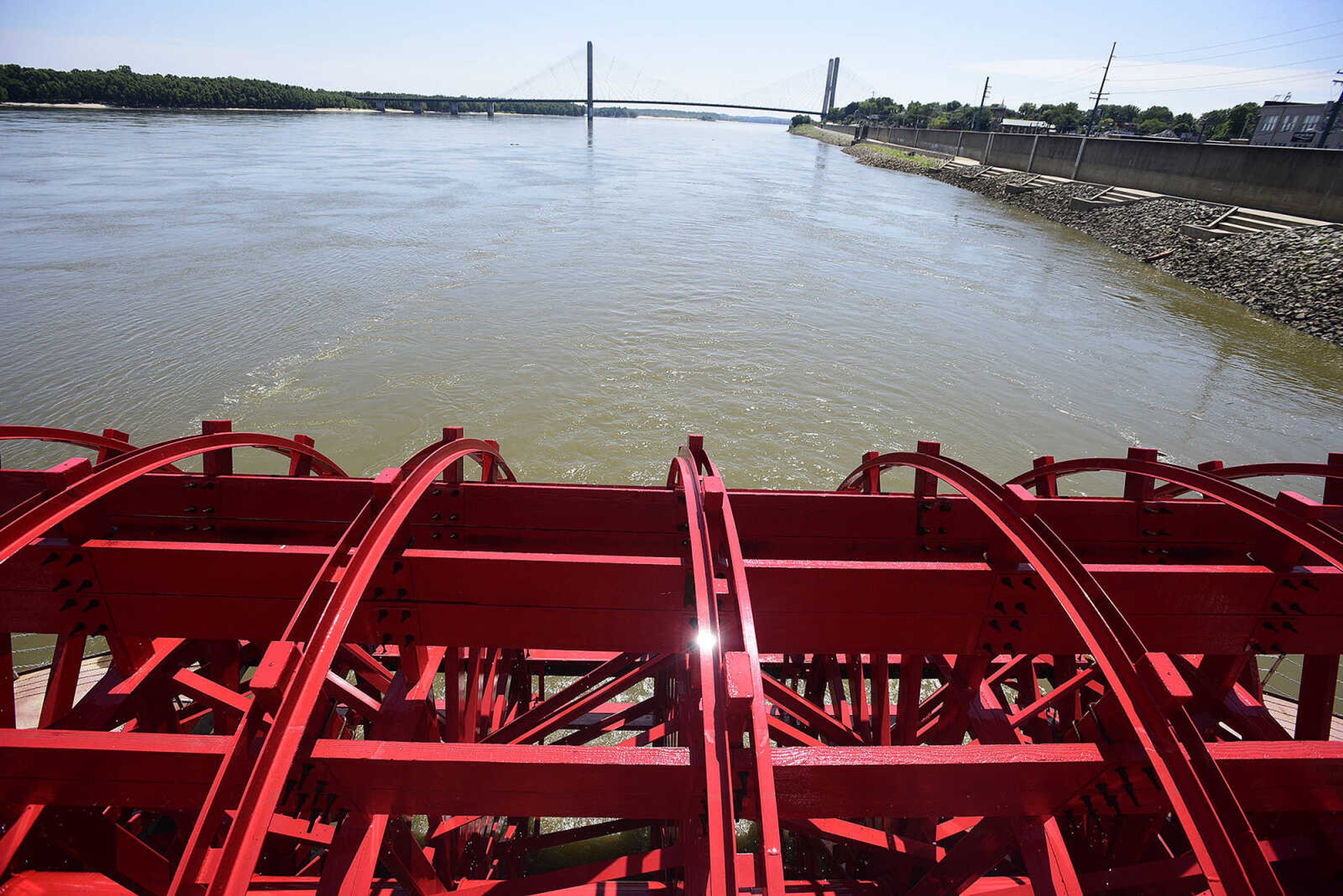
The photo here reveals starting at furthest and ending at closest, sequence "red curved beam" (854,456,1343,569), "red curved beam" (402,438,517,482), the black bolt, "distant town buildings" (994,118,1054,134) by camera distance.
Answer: "distant town buildings" (994,118,1054,134), "red curved beam" (402,438,517,482), "red curved beam" (854,456,1343,569), the black bolt

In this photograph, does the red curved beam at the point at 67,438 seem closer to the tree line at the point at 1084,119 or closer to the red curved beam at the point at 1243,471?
the red curved beam at the point at 1243,471

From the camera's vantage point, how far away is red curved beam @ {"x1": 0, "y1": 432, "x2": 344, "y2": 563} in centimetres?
237

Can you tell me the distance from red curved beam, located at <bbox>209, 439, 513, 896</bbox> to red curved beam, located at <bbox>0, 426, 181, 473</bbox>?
183 centimetres

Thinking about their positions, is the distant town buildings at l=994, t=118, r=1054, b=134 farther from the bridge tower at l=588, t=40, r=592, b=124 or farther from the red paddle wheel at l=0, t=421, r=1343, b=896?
the bridge tower at l=588, t=40, r=592, b=124

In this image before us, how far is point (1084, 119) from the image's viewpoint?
69.4 meters

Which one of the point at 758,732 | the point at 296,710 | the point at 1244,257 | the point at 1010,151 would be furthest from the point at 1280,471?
the point at 1010,151

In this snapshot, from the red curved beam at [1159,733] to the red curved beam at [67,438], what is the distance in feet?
13.6

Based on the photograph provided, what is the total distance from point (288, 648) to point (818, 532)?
2.46 m

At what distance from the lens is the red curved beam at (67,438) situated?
3252 millimetres

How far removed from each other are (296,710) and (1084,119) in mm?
88557

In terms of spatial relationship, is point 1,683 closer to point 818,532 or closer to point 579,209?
point 818,532

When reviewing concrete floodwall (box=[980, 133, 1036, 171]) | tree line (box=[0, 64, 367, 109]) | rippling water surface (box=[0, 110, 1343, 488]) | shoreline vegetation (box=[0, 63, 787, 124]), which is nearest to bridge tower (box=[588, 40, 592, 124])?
shoreline vegetation (box=[0, 63, 787, 124])

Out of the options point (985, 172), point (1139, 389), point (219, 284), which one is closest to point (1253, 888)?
point (1139, 389)

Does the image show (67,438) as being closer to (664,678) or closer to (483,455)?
(483,455)
